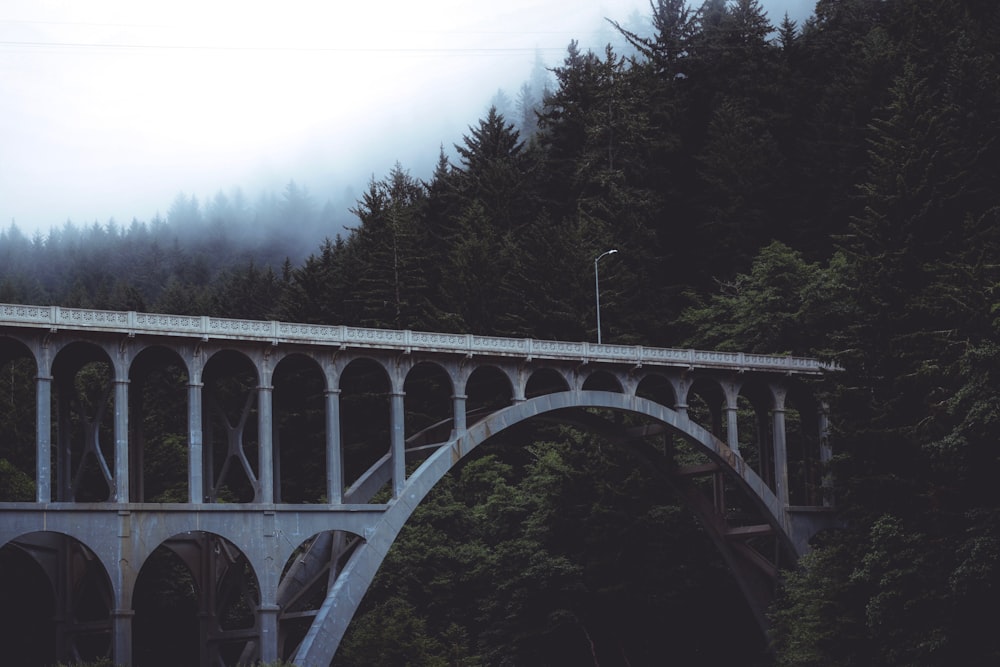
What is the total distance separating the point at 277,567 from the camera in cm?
4409

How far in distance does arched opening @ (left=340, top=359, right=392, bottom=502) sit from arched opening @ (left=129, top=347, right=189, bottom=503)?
381 inches

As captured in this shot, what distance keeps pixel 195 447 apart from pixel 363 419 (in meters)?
32.5

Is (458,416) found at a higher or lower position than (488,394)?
lower

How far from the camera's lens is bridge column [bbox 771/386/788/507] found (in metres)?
59.8

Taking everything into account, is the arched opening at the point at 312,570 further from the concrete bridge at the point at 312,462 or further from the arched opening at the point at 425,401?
the arched opening at the point at 425,401

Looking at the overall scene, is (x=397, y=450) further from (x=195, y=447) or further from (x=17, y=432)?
(x=17, y=432)

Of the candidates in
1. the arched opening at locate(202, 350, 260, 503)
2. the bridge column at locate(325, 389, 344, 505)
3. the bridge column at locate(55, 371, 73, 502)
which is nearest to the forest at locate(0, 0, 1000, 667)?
the arched opening at locate(202, 350, 260, 503)

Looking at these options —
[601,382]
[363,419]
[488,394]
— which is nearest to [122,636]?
[601,382]

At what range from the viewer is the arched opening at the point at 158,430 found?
48.7 m

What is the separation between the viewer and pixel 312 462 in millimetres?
75188

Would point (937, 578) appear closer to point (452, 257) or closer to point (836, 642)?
point (836, 642)

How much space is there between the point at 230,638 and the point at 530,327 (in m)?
30.9

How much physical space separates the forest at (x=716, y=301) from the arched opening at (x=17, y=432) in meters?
1.00

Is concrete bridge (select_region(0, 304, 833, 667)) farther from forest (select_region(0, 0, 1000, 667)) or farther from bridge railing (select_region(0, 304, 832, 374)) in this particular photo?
forest (select_region(0, 0, 1000, 667))
